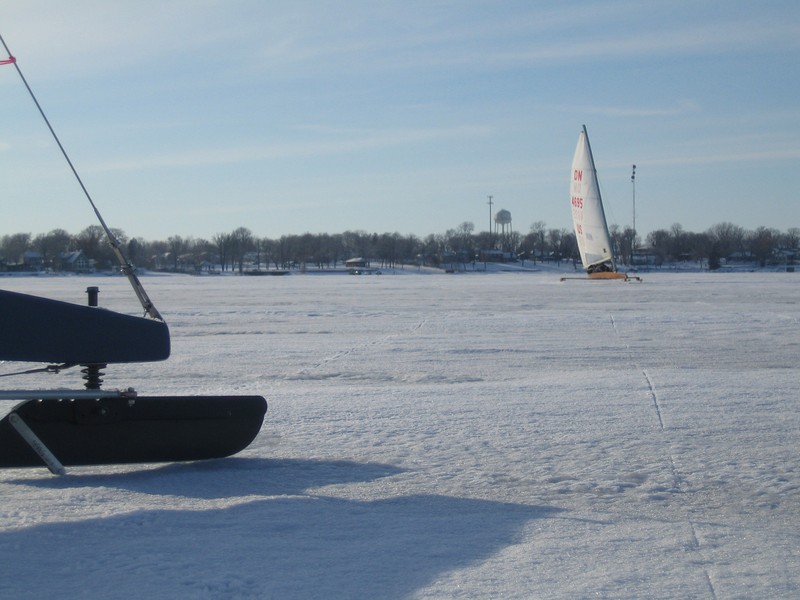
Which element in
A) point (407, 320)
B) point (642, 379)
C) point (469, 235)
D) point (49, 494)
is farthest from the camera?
point (469, 235)

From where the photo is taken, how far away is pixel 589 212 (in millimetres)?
56156

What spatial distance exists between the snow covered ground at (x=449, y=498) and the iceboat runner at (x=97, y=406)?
0.50 ft

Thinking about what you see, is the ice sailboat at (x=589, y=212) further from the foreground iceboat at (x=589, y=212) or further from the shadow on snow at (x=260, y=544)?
the shadow on snow at (x=260, y=544)

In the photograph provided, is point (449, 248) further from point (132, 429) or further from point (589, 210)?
point (132, 429)

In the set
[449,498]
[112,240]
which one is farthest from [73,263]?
[449,498]

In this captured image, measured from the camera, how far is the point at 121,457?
18.8ft

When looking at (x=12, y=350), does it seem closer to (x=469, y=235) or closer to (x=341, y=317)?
(x=341, y=317)

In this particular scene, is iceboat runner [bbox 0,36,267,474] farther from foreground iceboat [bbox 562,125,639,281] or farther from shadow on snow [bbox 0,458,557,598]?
foreground iceboat [bbox 562,125,639,281]

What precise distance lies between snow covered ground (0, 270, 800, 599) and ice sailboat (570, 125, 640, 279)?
150ft

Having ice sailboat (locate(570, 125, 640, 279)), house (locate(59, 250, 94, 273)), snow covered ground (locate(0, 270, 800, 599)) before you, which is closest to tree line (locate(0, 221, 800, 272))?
house (locate(59, 250, 94, 273))

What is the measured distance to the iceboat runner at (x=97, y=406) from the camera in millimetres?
4988

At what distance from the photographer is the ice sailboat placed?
2194 inches

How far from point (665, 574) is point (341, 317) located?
58.7ft

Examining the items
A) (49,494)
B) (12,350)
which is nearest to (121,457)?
(49,494)
